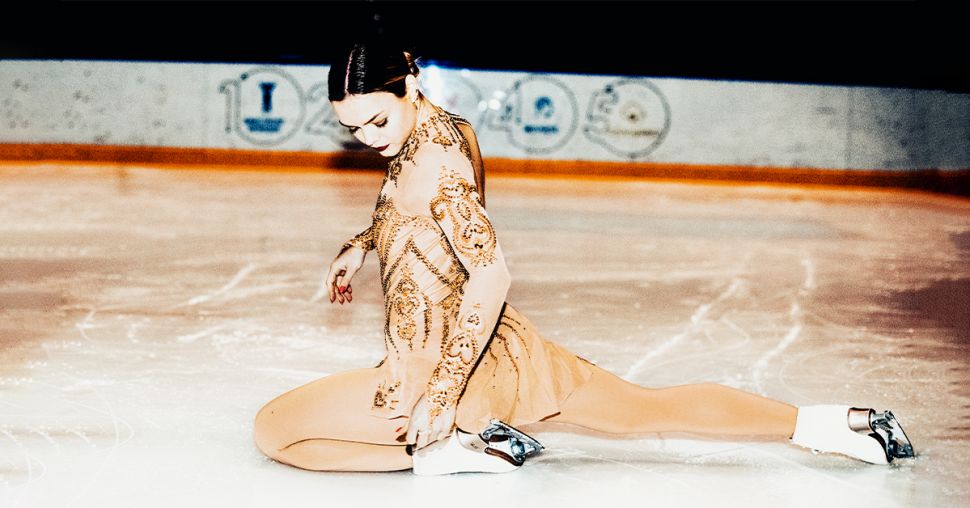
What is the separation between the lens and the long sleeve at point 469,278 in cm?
205

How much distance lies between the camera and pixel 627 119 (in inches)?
414

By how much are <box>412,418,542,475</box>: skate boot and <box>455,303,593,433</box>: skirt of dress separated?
28 millimetres

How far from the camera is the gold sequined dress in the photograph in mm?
2070

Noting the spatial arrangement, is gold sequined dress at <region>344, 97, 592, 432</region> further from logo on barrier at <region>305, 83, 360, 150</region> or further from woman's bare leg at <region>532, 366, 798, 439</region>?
logo on barrier at <region>305, 83, 360, 150</region>

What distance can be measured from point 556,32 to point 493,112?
328cm

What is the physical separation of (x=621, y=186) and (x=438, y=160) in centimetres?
762

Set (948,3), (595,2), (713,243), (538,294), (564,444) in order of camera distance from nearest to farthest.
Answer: (564,444)
(538,294)
(713,243)
(948,3)
(595,2)

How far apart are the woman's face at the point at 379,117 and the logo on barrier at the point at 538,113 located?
Result: 331 inches

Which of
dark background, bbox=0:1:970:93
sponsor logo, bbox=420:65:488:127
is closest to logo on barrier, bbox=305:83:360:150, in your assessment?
sponsor logo, bbox=420:65:488:127

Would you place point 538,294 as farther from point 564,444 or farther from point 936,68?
point 936,68

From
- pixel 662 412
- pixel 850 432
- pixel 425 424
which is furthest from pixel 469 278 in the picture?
pixel 850 432

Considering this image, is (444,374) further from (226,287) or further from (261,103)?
(261,103)

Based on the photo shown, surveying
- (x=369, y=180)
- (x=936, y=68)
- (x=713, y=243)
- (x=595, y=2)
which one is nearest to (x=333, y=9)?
(x=595, y=2)

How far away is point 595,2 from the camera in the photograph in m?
13.5
